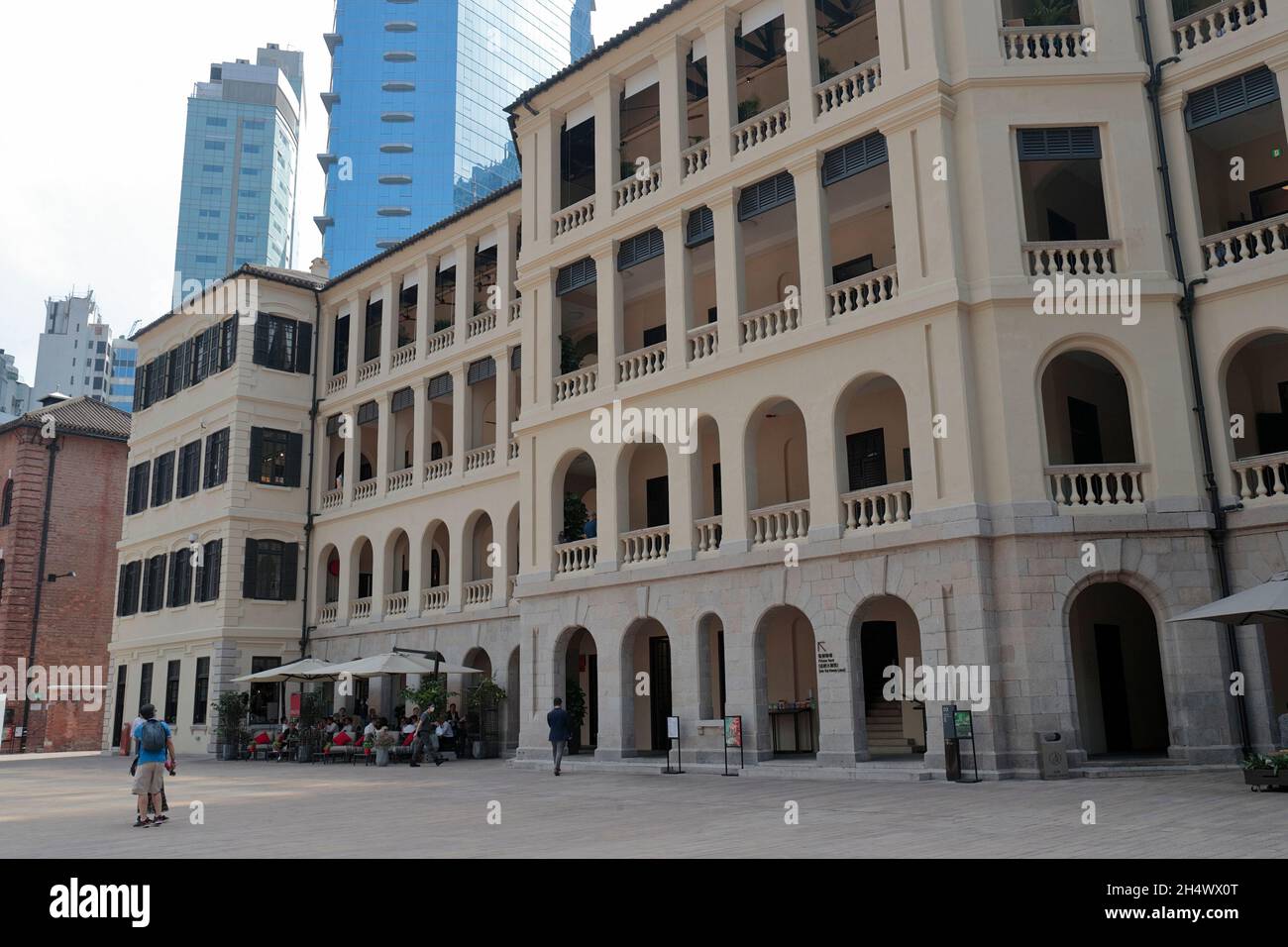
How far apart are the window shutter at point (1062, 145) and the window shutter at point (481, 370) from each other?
17088 mm

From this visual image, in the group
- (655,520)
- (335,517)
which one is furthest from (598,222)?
(335,517)

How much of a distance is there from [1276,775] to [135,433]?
136 feet

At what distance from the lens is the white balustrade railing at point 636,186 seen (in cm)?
2459

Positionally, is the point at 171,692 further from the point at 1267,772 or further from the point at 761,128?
the point at 1267,772

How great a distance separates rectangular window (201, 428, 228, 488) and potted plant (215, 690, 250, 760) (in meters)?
7.64

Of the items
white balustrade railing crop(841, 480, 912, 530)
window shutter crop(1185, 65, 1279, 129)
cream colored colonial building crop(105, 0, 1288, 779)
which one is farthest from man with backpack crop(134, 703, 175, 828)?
window shutter crop(1185, 65, 1279, 129)

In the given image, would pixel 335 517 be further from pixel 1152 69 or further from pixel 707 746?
pixel 1152 69

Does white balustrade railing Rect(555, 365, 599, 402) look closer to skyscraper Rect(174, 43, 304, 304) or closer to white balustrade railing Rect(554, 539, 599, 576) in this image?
white balustrade railing Rect(554, 539, 599, 576)

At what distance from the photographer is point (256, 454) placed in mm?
37000

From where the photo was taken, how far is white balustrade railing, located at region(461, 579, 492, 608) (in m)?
30.5

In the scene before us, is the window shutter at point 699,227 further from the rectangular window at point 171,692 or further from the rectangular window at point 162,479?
the rectangular window at point 162,479

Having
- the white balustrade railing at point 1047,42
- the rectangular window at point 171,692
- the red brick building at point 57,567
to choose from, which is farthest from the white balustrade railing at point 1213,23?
the red brick building at point 57,567
